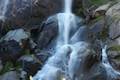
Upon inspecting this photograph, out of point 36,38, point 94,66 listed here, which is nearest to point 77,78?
point 94,66

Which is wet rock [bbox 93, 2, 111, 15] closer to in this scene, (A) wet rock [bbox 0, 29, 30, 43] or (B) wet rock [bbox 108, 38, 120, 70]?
(B) wet rock [bbox 108, 38, 120, 70]

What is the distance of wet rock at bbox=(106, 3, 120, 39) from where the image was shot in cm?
1339

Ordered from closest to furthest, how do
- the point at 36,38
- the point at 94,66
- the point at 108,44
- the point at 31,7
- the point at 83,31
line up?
the point at 94,66 → the point at 108,44 → the point at 83,31 → the point at 36,38 → the point at 31,7

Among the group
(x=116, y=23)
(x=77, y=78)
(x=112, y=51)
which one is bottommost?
(x=77, y=78)

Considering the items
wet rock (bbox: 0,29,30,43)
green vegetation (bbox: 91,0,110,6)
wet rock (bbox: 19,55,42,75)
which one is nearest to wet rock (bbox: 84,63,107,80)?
wet rock (bbox: 19,55,42,75)

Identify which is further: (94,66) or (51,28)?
(51,28)

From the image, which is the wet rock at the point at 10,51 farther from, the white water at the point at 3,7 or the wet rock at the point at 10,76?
the white water at the point at 3,7

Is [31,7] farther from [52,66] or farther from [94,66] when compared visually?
[94,66]

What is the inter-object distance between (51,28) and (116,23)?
3.11 metres

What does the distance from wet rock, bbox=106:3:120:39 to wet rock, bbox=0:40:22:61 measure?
12.4 ft

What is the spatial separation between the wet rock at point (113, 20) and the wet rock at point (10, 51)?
148 inches

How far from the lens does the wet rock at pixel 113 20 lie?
43.9 feet

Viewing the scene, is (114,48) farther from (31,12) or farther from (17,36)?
(31,12)

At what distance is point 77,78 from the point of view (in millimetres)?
12406
